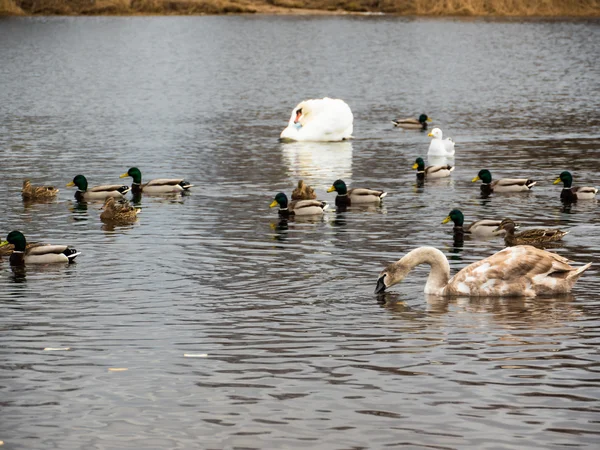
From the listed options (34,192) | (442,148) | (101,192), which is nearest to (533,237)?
(101,192)

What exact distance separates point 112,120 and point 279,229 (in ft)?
85.6

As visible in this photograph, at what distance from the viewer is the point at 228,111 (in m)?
56.1

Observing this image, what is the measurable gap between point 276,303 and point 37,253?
5401 mm

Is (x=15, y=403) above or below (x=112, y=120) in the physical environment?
below

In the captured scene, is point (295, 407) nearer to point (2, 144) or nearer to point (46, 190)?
point (46, 190)

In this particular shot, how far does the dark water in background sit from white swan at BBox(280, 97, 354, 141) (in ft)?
4.15

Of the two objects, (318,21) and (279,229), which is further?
(318,21)

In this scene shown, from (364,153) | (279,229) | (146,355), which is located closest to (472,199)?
(279,229)

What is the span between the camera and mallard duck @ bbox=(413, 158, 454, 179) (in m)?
34.3

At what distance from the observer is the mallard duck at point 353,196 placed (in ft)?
98.0

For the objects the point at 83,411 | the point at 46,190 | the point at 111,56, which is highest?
the point at 111,56

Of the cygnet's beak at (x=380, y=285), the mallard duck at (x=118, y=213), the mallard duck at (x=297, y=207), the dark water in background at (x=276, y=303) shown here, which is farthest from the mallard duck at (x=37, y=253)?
the mallard duck at (x=297, y=207)

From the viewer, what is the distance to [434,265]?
20000mm

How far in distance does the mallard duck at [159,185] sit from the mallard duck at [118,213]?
3.92 meters
